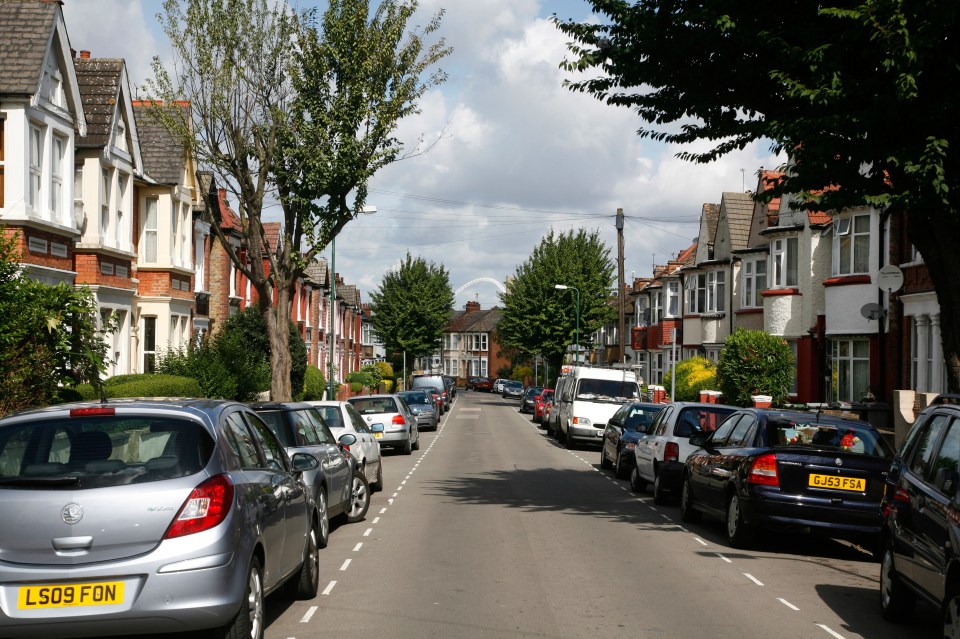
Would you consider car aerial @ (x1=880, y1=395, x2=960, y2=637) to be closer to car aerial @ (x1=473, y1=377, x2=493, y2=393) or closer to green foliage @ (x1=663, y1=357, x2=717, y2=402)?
green foliage @ (x1=663, y1=357, x2=717, y2=402)

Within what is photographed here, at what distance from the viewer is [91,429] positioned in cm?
645

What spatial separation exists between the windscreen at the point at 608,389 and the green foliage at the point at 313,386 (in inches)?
621

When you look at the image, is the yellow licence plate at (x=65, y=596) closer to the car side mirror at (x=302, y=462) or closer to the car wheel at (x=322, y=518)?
the car side mirror at (x=302, y=462)

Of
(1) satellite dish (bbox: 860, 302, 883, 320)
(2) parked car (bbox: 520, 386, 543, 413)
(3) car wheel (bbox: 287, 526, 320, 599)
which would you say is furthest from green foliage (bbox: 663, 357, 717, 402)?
(3) car wheel (bbox: 287, 526, 320, 599)

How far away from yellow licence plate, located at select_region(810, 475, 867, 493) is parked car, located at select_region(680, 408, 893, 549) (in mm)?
11

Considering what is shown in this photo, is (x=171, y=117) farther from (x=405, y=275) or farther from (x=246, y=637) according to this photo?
(x=405, y=275)

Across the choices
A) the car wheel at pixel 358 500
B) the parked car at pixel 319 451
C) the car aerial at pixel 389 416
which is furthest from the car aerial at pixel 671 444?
the car aerial at pixel 389 416

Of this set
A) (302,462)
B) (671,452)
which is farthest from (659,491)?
(302,462)

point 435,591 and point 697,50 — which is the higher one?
point 697,50

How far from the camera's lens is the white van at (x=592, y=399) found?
30.7m

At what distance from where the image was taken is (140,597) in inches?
232

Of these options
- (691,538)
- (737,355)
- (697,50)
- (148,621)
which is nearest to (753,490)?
(691,538)

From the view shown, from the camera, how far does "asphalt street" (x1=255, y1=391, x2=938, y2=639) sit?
8.02 m

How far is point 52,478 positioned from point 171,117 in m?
21.0
